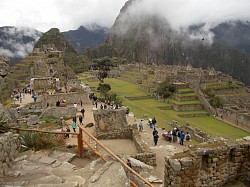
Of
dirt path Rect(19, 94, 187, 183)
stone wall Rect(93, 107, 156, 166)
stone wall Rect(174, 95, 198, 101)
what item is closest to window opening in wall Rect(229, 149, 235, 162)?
dirt path Rect(19, 94, 187, 183)

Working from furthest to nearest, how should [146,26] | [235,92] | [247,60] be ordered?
1. [146,26]
2. [247,60]
3. [235,92]

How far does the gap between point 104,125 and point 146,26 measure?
188681mm

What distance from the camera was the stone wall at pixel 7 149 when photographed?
5262 millimetres

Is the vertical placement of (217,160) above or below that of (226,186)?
above

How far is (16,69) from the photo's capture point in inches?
1394

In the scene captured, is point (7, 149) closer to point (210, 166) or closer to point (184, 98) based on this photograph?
point (210, 166)

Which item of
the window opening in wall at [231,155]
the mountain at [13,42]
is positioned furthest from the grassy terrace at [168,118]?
the window opening in wall at [231,155]

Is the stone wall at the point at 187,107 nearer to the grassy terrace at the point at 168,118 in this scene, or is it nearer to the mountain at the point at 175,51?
the grassy terrace at the point at 168,118

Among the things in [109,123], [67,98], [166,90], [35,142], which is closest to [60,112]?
[67,98]

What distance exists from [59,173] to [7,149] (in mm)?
1046

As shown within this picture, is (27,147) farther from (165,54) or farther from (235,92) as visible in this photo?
(165,54)

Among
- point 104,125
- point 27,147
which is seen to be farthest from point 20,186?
point 104,125

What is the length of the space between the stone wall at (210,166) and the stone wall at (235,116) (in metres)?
32.7

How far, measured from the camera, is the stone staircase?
477 centimetres
